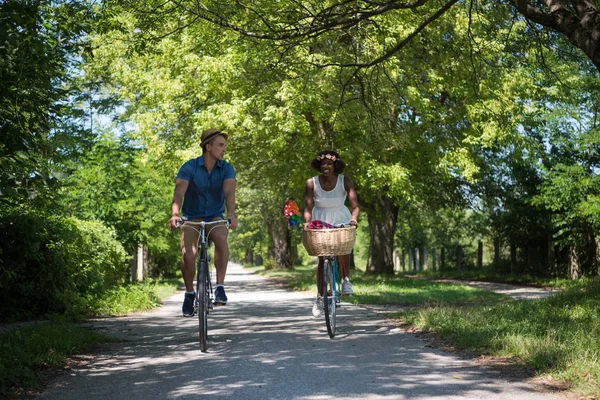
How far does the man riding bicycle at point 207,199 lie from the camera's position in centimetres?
800

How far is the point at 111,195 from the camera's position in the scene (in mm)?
18922

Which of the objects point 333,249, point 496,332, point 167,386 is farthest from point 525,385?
point 333,249

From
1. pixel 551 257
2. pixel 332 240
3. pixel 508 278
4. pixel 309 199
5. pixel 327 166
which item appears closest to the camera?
pixel 332 240

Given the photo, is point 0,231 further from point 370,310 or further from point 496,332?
point 496,332

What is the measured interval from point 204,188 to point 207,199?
13 cm

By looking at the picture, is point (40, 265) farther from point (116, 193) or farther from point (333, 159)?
point (116, 193)

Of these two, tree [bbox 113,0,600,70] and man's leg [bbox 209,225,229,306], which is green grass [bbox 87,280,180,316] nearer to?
tree [bbox 113,0,600,70]

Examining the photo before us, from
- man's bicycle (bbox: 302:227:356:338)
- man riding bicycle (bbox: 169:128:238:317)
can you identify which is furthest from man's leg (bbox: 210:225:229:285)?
man's bicycle (bbox: 302:227:356:338)

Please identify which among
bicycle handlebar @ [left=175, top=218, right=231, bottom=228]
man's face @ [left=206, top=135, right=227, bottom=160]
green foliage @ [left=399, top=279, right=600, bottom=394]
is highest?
man's face @ [left=206, top=135, right=227, bottom=160]

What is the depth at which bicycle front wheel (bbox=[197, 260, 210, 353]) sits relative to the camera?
7.63 metres

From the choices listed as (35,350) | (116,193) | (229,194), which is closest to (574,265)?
(116,193)

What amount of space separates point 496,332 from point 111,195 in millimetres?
13197

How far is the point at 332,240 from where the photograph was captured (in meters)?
8.72

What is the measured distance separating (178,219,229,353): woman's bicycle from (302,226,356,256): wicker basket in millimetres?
1314
